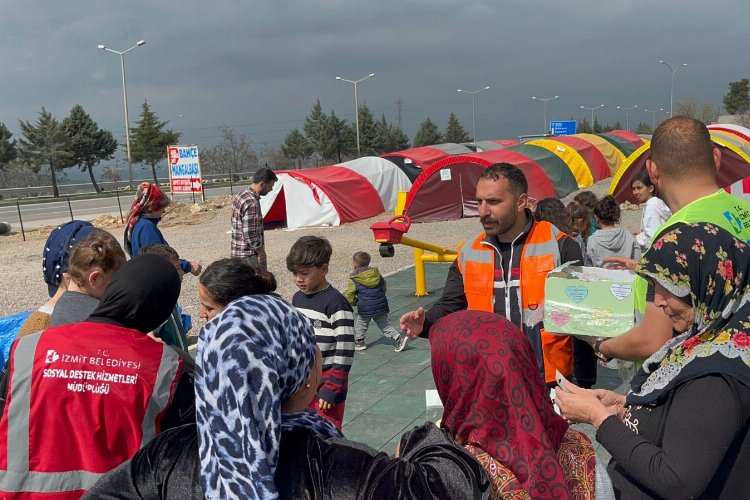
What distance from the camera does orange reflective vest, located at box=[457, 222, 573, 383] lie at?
340 cm

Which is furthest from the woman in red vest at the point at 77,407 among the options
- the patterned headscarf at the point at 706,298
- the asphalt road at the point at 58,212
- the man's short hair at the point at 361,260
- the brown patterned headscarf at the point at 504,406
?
the asphalt road at the point at 58,212

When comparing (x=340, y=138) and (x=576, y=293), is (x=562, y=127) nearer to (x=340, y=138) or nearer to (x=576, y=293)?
(x=340, y=138)

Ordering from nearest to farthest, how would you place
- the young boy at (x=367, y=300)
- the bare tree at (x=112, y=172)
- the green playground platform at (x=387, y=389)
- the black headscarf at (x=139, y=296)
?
the black headscarf at (x=139, y=296), the green playground platform at (x=387, y=389), the young boy at (x=367, y=300), the bare tree at (x=112, y=172)

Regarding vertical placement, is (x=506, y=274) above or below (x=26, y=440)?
above

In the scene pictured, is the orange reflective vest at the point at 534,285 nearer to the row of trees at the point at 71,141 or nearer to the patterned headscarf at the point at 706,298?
the patterned headscarf at the point at 706,298

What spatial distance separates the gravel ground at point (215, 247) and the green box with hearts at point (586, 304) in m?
6.41

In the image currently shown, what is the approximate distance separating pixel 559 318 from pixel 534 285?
0.29 m

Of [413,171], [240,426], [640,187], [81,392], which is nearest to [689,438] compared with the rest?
[240,426]

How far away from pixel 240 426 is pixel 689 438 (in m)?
1.10

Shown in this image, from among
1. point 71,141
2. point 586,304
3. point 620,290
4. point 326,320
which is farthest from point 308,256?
point 71,141

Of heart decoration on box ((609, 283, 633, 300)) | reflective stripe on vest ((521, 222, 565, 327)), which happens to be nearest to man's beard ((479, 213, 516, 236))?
reflective stripe on vest ((521, 222, 565, 327))

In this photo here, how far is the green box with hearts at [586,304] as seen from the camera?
305 cm

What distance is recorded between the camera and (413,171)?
82.3 ft

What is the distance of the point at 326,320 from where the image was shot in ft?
12.4
